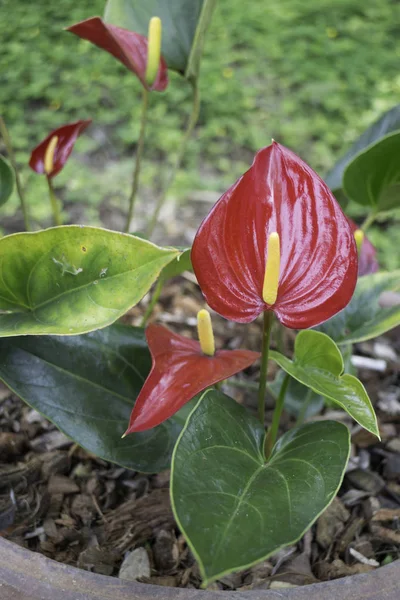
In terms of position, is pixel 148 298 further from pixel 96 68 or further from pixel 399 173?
pixel 96 68

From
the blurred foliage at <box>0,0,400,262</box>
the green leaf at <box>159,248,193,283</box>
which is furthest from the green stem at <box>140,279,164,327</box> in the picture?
the blurred foliage at <box>0,0,400,262</box>

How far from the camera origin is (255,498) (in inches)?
22.5

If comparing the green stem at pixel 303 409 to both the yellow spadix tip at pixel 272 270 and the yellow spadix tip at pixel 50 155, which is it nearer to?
the yellow spadix tip at pixel 272 270

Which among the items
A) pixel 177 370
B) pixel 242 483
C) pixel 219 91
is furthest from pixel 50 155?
pixel 219 91

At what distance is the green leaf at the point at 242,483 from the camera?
0.51m

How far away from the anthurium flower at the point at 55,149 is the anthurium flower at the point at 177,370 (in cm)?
33

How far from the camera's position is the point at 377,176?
87 centimetres

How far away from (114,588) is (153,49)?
2.07 ft

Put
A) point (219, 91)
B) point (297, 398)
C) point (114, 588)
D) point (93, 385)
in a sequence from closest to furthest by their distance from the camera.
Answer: point (114, 588)
point (93, 385)
point (297, 398)
point (219, 91)

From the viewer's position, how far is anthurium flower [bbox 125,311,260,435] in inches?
23.7

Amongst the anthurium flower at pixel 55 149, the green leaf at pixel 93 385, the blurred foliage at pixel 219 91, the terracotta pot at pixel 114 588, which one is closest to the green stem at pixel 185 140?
the anthurium flower at pixel 55 149

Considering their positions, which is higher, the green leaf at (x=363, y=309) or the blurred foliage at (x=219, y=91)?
the green leaf at (x=363, y=309)

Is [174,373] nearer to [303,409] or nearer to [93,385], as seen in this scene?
[93,385]

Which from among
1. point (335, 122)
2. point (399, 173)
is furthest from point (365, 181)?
point (335, 122)
